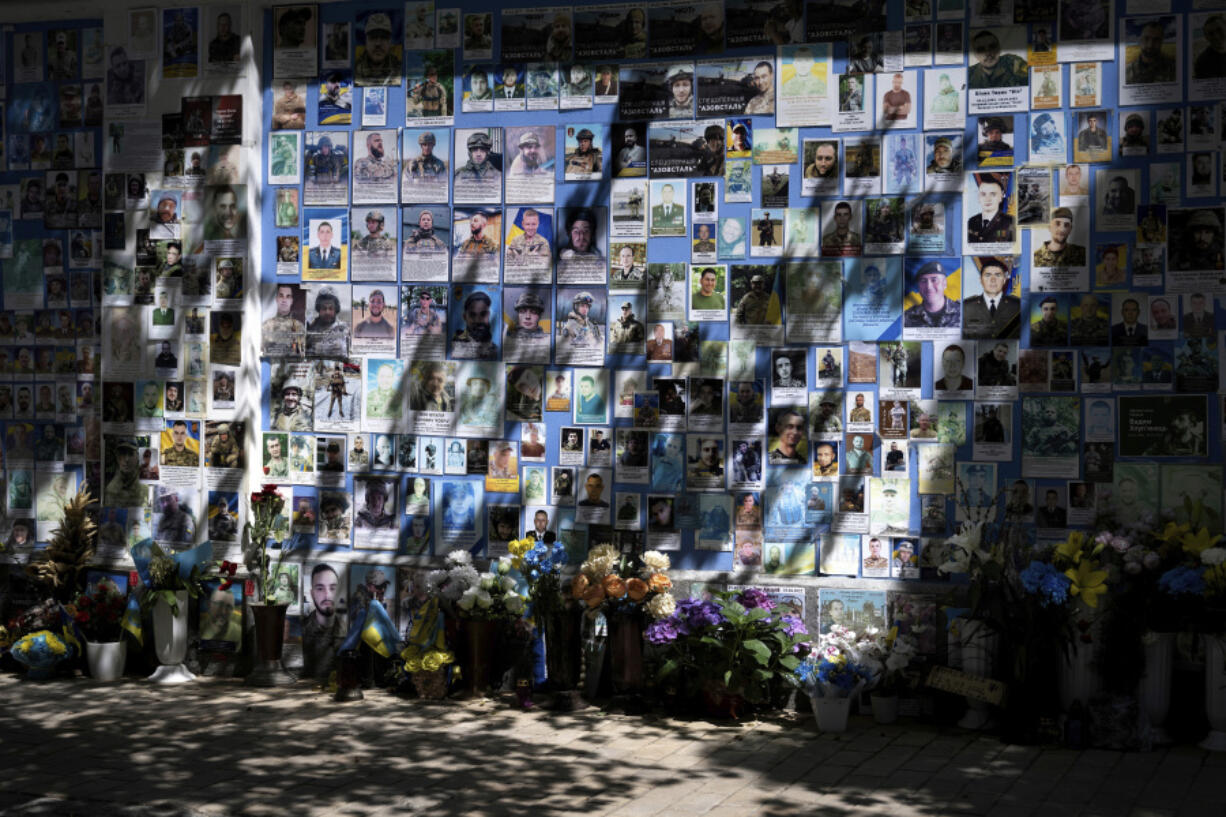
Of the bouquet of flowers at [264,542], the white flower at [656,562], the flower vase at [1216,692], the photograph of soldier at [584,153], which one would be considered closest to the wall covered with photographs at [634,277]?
the photograph of soldier at [584,153]

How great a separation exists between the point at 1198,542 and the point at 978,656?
1.31m

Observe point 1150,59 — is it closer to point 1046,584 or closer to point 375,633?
point 1046,584

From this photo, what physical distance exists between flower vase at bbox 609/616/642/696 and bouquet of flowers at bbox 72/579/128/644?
3.42 m

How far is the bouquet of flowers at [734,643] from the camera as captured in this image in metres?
7.52

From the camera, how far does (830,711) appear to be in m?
7.34

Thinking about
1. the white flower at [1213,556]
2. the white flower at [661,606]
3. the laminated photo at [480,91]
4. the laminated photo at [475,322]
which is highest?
the laminated photo at [480,91]

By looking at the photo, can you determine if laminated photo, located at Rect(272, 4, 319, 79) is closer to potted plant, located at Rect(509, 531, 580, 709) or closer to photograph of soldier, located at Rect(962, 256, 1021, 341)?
potted plant, located at Rect(509, 531, 580, 709)

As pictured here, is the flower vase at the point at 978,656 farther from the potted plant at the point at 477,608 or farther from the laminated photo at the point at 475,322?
the laminated photo at the point at 475,322

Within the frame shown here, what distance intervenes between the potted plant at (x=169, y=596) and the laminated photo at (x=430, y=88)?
3257mm

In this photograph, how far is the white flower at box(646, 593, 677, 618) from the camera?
25.3 feet

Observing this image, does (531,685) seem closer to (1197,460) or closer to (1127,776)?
(1127,776)

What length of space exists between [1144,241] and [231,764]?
5690 millimetres

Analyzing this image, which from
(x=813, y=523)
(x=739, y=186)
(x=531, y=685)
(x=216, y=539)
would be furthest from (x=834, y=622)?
(x=216, y=539)

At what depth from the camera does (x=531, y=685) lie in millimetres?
8195
